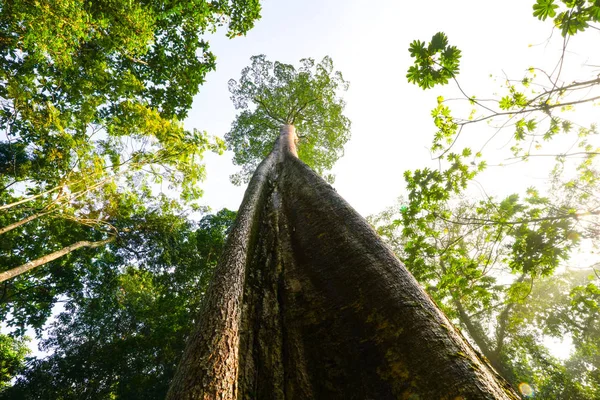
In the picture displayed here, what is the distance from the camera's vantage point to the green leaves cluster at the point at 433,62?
252 centimetres

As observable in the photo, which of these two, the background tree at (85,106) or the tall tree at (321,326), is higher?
the background tree at (85,106)

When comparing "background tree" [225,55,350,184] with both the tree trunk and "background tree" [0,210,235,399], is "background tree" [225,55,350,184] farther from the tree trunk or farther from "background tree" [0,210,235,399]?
the tree trunk

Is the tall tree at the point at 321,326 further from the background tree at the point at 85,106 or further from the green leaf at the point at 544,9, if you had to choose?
the background tree at the point at 85,106

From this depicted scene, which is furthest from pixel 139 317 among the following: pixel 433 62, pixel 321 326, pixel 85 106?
pixel 433 62

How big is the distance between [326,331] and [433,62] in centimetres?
269

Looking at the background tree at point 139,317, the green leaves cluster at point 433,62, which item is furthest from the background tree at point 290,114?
the green leaves cluster at point 433,62

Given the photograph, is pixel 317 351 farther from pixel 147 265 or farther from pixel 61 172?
pixel 147 265

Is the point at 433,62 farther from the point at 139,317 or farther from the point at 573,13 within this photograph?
the point at 139,317

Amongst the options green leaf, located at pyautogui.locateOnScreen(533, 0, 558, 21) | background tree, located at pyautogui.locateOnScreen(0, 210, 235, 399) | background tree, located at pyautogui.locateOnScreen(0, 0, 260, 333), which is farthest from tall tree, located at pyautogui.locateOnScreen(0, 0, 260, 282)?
green leaf, located at pyautogui.locateOnScreen(533, 0, 558, 21)

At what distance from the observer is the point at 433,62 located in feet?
8.58

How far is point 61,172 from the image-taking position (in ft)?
23.9

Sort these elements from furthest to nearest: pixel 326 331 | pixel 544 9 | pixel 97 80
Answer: pixel 97 80 < pixel 544 9 < pixel 326 331

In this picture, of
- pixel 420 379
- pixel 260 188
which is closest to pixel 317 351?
pixel 420 379

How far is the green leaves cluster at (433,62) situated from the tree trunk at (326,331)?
1.59 metres
